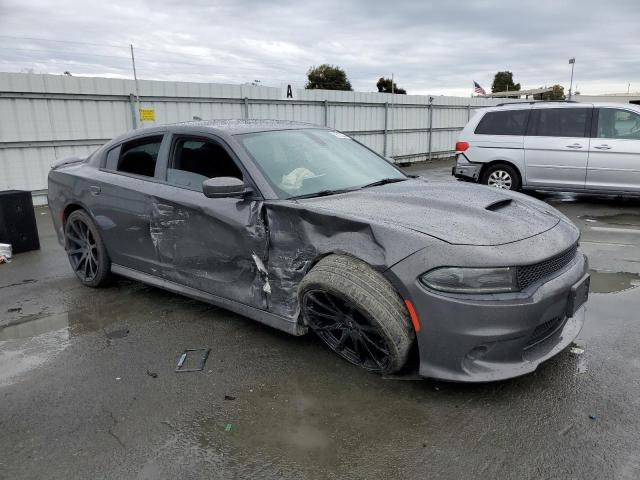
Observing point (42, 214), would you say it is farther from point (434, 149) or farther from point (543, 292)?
point (434, 149)

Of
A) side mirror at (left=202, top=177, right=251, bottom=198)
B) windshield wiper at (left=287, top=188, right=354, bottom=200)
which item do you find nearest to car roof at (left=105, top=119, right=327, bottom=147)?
side mirror at (left=202, top=177, right=251, bottom=198)

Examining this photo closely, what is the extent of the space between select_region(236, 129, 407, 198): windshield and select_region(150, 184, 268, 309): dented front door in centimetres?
32

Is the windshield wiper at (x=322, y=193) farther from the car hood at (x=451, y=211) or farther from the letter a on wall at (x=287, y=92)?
the letter a on wall at (x=287, y=92)

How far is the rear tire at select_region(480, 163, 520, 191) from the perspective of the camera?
383 inches

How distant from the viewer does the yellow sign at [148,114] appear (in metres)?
10.9

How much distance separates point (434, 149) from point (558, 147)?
9862mm

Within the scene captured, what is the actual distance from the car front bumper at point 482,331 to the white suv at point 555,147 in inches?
281

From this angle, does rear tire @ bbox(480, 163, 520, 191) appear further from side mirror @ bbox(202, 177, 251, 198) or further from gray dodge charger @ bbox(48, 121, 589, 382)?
side mirror @ bbox(202, 177, 251, 198)

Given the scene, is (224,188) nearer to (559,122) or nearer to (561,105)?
(559,122)

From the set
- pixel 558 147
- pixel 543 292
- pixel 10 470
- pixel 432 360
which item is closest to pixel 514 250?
pixel 543 292

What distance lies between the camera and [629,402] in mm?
2850

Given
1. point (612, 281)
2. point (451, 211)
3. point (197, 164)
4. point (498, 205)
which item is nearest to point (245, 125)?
point (197, 164)

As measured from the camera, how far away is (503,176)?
980 cm

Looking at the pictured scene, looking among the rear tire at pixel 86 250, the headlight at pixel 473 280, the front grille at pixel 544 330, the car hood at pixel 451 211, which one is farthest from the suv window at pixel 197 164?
the front grille at pixel 544 330
